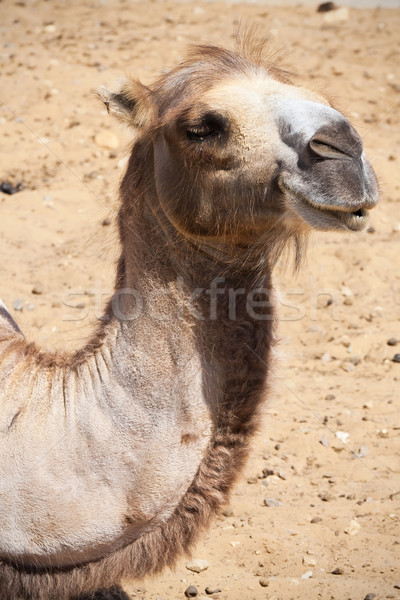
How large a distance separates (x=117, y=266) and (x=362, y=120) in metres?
6.31

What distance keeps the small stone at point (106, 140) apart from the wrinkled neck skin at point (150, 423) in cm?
541

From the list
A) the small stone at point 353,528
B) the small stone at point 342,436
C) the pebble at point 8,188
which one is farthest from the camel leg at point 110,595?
the pebble at point 8,188

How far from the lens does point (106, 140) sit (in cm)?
843

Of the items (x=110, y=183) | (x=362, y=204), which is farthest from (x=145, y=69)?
(x=362, y=204)

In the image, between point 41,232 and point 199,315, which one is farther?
point 41,232

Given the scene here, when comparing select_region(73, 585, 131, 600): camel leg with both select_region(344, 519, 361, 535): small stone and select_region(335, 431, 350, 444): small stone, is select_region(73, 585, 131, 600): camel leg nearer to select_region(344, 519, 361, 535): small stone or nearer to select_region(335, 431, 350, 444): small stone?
select_region(344, 519, 361, 535): small stone

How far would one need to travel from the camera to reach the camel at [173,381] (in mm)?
3043

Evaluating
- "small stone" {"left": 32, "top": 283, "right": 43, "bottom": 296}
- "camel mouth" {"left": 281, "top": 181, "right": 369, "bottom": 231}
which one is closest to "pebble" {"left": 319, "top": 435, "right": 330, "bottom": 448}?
"camel mouth" {"left": 281, "top": 181, "right": 369, "bottom": 231}

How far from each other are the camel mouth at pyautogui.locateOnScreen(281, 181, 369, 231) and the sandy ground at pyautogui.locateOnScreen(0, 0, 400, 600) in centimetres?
65

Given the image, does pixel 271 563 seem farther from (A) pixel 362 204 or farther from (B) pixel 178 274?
(A) pixel 362 204

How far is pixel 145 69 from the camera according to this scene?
31.6 ft

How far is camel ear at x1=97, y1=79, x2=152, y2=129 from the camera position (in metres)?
3.29

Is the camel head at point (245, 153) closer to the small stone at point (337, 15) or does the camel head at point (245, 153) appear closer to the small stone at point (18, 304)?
the small stone at point (18, 304)

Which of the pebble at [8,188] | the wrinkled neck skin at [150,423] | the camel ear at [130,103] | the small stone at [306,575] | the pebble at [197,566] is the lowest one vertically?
the pebble at [197,566]
